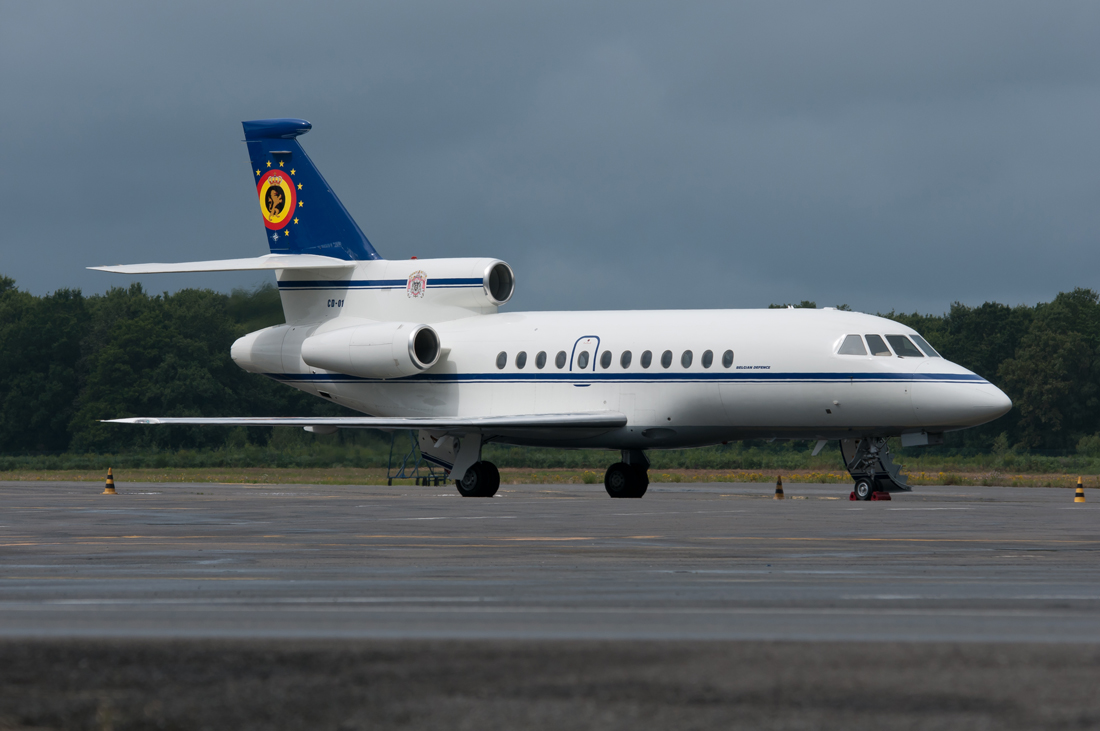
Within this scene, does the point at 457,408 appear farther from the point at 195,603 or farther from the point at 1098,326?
the point at 1098,326

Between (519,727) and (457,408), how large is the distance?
28102mm

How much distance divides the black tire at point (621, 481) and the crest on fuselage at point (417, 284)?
6712 millimetres

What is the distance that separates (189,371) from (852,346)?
66999mm

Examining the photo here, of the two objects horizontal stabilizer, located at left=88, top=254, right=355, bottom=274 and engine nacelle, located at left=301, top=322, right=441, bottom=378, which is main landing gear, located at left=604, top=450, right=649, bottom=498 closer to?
engine nacelle, located at left=301, top=322, right=441, bottom=378

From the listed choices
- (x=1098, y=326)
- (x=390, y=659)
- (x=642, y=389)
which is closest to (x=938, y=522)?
(x=642, y=389)

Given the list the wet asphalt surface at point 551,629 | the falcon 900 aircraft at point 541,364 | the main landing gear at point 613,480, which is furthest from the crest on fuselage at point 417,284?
the wet asphalt surface at point 551,629

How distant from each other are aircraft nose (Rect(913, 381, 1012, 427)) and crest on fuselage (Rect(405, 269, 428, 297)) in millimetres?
12274

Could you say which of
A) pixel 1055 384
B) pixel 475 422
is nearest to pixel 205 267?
pixel 475 422

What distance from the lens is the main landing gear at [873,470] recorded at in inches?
1101

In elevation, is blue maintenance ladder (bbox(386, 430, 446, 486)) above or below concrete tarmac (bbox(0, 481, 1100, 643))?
above

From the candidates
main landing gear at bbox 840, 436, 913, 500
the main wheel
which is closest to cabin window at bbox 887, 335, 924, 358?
main landing gear at bbox 840, 436, 913, 500

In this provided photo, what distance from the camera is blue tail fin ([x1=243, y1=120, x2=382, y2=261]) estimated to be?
35.8 metres

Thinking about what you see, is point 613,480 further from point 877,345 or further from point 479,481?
point 877,345

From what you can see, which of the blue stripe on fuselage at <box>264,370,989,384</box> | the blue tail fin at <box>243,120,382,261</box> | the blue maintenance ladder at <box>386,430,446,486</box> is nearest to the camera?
the blue stripe on fuselage at <box>264,370,989,384</box>
